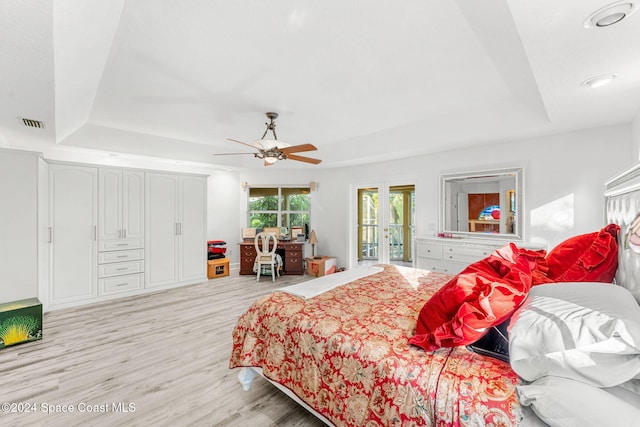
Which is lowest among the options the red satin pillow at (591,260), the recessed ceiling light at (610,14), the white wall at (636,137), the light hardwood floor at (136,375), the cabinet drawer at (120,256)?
the light hardwood floor at (136,375)

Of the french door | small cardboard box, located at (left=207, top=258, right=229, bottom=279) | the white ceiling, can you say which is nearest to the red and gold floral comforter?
the white ceiling

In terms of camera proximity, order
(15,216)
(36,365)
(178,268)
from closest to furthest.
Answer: (36,365) < (15,216) < (178,268)

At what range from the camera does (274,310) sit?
200 cm

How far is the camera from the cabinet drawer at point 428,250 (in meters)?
4.22

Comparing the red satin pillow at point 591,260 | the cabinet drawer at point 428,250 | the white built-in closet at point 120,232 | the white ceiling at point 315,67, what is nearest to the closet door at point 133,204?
the white built-in closet at point 120,232

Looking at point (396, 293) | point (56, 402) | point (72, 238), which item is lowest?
point (56, 402)

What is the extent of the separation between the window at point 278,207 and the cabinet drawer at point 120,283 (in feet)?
8.74

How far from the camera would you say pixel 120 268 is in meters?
4.39

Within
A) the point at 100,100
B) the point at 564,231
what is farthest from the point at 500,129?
the point at 100,100

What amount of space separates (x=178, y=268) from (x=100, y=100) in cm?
291

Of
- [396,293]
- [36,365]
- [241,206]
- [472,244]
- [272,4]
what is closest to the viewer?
[272,4]

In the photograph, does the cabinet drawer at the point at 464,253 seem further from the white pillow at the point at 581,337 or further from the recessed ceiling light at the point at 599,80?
the white pillow at the point at 581,337

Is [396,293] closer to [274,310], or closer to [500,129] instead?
[274,310]

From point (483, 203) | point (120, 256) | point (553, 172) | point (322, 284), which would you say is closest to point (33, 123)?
point (120, 256)
